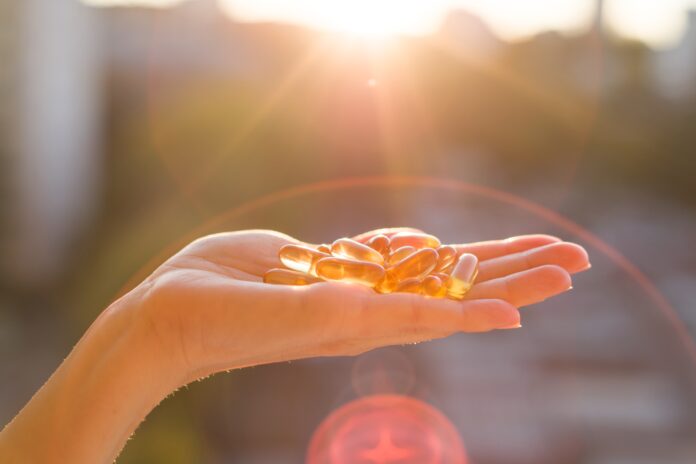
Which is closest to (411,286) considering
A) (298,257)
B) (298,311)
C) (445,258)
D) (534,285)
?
(445,258)

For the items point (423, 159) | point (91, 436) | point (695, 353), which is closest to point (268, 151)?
point (423, 159)

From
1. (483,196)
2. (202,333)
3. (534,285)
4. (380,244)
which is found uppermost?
(483,196)

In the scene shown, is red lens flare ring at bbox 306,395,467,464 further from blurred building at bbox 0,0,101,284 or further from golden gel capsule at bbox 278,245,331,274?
blurred building at bbox 0,0,101,284

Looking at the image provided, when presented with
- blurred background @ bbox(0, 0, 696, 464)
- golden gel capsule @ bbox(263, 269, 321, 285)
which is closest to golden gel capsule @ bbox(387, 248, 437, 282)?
golden gel capsule @ bbox(263, 269, 321, 285)

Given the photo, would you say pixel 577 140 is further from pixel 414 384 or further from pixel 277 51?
pixel 414 384

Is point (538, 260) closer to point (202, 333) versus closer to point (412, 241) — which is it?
point (412, 241)
